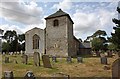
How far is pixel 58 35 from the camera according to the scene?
116ft

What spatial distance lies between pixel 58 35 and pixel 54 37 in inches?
37.4

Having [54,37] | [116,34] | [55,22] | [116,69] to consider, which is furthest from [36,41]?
[116,69]

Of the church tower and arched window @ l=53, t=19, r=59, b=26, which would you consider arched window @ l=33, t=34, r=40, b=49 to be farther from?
arched window @ l=53, t=19, r=59, b=26

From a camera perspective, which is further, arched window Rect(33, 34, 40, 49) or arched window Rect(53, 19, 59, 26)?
arched window Rect(33, 34, 40, 49)

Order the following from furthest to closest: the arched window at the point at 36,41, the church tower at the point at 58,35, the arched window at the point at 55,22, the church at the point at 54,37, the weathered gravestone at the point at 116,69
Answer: the arched window at the point at 36,41
the arched window at the point at 55,22
the church at the point at 54,37
the church tower at the point at 58,35
the weathered gravestone at the point at 116,69

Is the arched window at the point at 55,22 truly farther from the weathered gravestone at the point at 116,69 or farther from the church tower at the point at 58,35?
the weathered gravestone at the point at 116,69

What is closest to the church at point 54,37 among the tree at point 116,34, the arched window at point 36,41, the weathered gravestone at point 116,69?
the arched window at point 36,41

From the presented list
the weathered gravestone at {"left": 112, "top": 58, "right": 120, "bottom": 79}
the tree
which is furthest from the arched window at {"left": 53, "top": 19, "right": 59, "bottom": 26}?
the weathered gravestone at {"left": 112, "top": 58, "right": 120, "bottom": 79}

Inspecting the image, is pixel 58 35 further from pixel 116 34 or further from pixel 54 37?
pixel 116 34

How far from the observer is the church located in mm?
34438

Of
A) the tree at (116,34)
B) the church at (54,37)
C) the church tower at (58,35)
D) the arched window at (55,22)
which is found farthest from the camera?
the arched window at (55,22)

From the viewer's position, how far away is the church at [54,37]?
113 feet

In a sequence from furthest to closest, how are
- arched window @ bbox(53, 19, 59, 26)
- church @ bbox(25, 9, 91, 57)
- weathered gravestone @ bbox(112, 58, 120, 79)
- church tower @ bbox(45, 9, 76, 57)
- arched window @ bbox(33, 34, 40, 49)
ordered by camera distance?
arched window @ bbox(33, 34, 40, 49) < arched window @ bbox(53, 19, 59, 26) < church @ bbox(25, 9, 91, 57) < church tower @ bbox(45, 9, 76, 57) < weathered gravestone @ bbox(112, 58, 120, 79)

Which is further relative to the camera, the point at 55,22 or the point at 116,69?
the point at 55,22
